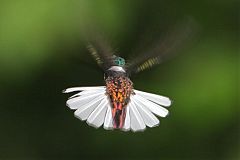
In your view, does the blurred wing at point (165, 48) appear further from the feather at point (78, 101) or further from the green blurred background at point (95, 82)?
the green blurred background at point (95, 82)

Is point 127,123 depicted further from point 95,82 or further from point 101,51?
point 95,82

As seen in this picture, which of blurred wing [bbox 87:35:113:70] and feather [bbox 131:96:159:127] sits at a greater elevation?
blurred wing [bbox 87:35:113:70]

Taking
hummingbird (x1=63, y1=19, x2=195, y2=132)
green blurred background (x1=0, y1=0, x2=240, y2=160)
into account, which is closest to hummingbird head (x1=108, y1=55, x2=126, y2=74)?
hummingbird (x1=63, y1=19, x2=195, y2=132)

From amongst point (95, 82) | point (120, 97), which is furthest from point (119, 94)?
point (95, 82)

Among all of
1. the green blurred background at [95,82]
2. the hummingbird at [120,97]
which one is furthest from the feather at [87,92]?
the green blurred background at [95,82]

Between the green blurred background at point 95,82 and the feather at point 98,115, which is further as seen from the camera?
the green blurred background at point 95,82

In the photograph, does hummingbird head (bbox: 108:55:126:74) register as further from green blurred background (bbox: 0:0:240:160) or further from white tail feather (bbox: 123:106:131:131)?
green blurred background (bbox: 0:0:240:160)

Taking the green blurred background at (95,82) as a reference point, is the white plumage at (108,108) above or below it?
below
